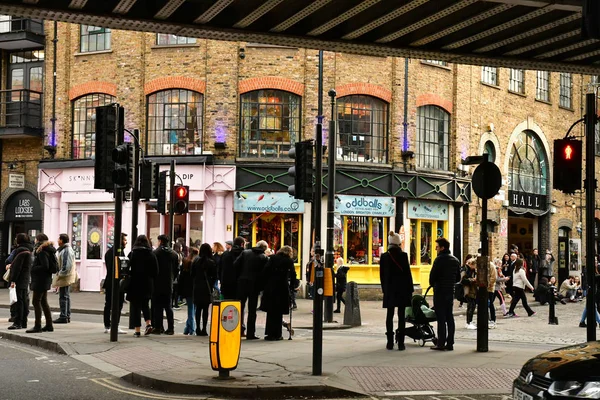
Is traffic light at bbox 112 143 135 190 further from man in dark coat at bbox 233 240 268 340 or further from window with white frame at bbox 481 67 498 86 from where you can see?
window with white frame at bbox 481 67 498 86

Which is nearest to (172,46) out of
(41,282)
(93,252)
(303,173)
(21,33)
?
(21,33)

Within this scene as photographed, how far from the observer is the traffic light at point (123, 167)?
571 inches

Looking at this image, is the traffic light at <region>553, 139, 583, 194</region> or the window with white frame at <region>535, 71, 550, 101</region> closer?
the traffic light at <region>553, 139, 583, 194</region>

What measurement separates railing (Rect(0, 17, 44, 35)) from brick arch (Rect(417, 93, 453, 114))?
13679mm

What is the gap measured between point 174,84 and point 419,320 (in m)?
17.4

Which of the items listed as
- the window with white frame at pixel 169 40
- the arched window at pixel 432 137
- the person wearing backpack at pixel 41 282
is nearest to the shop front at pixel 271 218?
the arched window at pixel 432 137

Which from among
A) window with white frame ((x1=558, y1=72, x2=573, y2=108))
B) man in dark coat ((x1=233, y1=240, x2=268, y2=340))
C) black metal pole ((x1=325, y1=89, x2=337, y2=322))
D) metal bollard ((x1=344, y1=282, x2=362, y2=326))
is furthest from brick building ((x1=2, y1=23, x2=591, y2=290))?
man in dark coat ((x1=233, y1=240, x2=268, y2=340))

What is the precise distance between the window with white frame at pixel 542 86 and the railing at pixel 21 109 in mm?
20192

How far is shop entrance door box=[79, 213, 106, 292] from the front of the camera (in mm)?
31156

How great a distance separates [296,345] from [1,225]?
71.2 feet

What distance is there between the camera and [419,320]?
14953 millimetres

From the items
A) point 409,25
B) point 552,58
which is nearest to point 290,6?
point 409,25

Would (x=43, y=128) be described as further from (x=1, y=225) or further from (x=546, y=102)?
(x=546, y=102)

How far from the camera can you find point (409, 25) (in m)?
13.3
